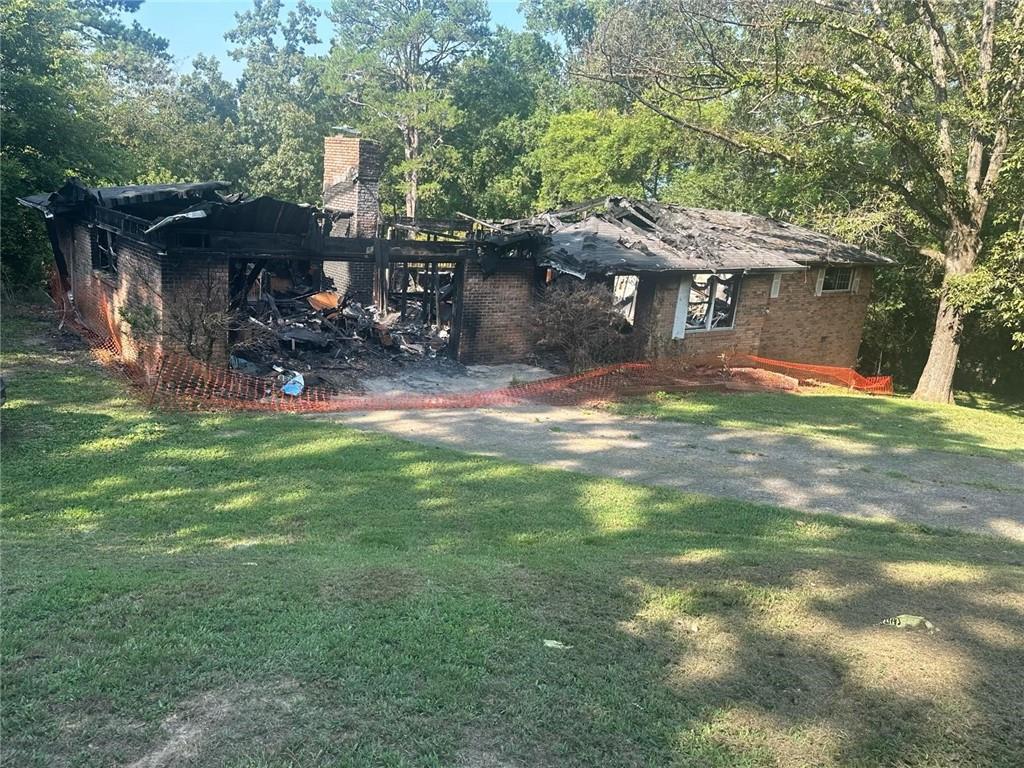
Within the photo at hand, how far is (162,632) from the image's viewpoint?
13.5 ft

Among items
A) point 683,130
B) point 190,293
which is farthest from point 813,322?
point 190,293

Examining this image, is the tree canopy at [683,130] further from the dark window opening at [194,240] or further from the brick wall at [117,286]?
the dark window opening at [194,240]

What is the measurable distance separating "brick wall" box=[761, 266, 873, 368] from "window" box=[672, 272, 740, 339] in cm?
146

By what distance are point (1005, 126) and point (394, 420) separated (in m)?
14.6

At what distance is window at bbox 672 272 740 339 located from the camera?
18.2 m

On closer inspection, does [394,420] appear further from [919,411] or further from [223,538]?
[919,411]

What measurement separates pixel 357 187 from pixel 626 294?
7.47 meters

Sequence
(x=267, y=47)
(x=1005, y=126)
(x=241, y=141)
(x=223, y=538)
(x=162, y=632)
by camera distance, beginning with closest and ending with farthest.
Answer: (x=162, y=632), (x=223, y=538), (x=1005, y=126), (x=241, y=141), (x=267, y=47)

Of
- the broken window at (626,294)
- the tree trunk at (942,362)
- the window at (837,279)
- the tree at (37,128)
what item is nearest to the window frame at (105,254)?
the tree at (37,128)

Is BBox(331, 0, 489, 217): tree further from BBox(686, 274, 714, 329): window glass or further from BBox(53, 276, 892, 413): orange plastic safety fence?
BBox(53, 276, 892, 413): orange plastic safety fence

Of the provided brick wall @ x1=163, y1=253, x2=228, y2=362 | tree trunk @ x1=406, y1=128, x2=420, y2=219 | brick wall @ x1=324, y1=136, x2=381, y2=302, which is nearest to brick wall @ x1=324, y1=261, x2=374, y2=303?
brick wall @ x1=324, y1=136, x2=381, y2=302

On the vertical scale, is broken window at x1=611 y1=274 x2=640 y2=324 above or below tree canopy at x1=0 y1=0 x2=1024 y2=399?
below

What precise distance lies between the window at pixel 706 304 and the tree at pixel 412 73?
19.5 metres

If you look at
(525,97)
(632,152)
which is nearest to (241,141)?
(525,97)
